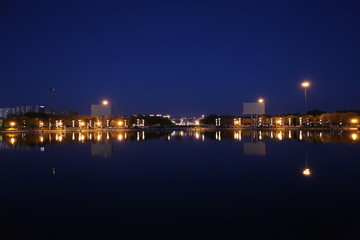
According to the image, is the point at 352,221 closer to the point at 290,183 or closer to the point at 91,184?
the point at 290,183

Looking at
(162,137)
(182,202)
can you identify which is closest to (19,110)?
(162,137)

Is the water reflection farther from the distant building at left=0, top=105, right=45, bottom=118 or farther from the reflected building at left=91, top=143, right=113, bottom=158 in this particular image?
the distant building at left=0, top=105, right=45, bottom=118

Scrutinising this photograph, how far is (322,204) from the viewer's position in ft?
12.4

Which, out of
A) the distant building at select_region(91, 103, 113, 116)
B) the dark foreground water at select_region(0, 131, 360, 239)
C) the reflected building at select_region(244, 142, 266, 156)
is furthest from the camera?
the distant building at select_region(91, 103, 113, 116)

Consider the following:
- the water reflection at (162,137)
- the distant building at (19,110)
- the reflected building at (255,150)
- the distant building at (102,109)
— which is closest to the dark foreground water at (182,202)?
the reflected building at (255,150)

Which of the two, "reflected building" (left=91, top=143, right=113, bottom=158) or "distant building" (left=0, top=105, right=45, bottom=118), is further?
"distant building" (left=0, top=105, right=45, bottom=118)

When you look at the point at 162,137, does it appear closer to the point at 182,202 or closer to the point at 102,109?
the point at 182,202

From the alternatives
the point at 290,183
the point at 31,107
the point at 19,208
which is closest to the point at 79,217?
the point at 19,208

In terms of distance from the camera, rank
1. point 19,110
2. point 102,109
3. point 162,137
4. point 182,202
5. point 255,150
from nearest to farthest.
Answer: point 182,202 < point 255,150 < point 162,137 < point 102,109 < point 19,110

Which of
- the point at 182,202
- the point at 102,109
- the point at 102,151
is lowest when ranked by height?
the point at 182,202

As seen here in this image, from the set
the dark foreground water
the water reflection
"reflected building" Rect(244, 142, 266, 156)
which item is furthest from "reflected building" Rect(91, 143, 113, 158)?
"reflected building" Rect(244, 142, 266, 156)

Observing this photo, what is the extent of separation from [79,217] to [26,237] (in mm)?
627

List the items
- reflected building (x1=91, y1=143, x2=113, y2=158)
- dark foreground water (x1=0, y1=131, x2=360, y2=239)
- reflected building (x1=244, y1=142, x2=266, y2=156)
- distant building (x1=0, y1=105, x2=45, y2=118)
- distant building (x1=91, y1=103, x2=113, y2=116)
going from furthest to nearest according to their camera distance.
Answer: distant building (x1=0, y1=105, x2=45, y2=118), distant building (x1=91, y1=103, x2=113, y2=116), reflected building (x1=91, y1=143, x2=113, y2=158), reflected building (x1=244, y1=142, x2=266, y2=156), dark foreground water (x1=0, y1=131, x2=360, y2=239)

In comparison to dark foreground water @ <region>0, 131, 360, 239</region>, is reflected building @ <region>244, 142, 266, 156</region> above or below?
above
